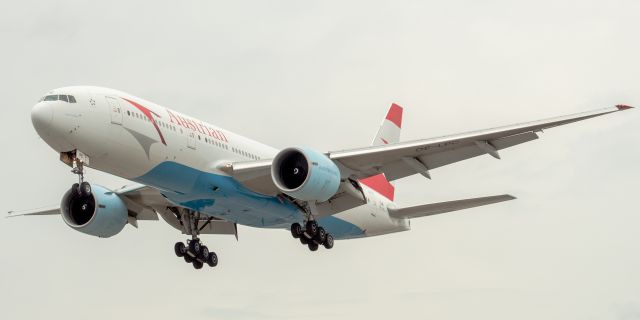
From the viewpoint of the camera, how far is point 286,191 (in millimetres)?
34594

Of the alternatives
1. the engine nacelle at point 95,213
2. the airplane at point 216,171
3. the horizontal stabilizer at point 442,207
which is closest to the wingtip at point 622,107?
the airplane at point 216,171

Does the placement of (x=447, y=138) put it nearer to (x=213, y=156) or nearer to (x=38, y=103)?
(x=213, y=156)

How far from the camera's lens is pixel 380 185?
44125 millimetres

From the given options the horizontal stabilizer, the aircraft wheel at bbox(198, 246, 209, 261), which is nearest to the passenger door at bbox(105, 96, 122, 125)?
the aircraft wheel at bbox(198, 246, 209, 261)

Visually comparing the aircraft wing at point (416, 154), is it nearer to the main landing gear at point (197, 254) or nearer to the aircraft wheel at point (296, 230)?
the aircraft wheel at point (296, 230)

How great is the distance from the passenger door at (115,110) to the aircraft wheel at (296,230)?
8.30 metres

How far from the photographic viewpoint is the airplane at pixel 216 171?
31.9 meters

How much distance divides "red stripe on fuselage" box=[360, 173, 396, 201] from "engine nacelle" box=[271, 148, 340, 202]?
7864mm

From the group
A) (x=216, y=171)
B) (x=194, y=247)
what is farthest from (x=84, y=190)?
(x=194, y=247)

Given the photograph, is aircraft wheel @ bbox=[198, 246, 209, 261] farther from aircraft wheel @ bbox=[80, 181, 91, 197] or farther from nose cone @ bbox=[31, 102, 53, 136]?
nose cone @ bbox=[31, 102, 53, 136]

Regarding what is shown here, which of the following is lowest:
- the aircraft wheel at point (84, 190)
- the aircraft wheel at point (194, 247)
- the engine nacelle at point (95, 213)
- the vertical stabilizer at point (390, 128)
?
Answer: the aircraft wheel at point (194, 247)

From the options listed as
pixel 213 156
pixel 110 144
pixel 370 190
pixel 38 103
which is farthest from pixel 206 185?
pixel 370 190

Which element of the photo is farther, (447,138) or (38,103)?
(447,138)

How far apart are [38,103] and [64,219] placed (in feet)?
27.4
